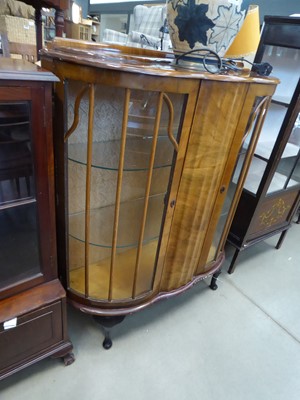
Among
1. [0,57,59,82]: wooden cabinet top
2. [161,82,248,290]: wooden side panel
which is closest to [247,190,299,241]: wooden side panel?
[161,82,248,290]: wooden side panel

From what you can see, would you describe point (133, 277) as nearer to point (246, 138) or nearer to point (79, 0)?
point (246, 138)

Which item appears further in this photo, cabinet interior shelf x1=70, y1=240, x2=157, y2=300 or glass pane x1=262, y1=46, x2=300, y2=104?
glass pane x1=262, y1=46, x2=300, y2=104

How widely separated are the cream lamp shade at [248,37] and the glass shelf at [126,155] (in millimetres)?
869

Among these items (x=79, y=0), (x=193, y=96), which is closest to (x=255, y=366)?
(x=193, y=96)

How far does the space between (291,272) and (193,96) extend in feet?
4.83

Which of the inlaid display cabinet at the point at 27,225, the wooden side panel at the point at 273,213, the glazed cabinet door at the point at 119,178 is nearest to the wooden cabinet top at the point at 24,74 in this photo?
the inlaid display cabinet at the point at 27,225

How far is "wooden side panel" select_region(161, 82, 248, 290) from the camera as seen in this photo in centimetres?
84

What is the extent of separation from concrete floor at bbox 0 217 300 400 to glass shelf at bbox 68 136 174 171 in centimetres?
81

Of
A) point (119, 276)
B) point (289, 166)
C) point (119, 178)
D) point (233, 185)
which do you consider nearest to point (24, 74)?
point (119, 178)

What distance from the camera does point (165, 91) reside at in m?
0.73

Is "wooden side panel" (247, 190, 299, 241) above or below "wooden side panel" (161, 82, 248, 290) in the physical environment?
below

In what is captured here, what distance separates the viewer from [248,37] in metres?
1.35

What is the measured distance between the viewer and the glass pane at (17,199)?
0.67 metres

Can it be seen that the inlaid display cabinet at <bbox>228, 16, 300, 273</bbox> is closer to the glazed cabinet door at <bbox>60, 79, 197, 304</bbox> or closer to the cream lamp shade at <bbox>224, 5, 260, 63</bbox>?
the cream lamp shade at <bbox>224, 5, 260, 63</bbox>
